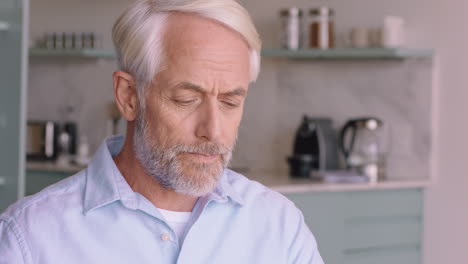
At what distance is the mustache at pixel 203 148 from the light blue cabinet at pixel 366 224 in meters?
2.37

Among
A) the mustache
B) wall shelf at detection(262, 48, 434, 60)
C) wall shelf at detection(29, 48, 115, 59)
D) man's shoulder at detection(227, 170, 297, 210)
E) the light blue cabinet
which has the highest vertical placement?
wall shelf at detection(29, 48, 115, 59)

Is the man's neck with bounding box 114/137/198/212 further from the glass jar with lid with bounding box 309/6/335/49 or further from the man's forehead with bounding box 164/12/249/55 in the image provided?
the glass jar with lid with bounding box 309/6/335/49

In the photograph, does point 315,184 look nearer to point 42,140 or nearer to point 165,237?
point 42,140

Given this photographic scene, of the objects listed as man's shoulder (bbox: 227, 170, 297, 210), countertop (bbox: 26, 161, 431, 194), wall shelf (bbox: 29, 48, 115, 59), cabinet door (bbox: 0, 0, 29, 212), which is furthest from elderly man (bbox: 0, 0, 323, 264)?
wall shelf (bbox: 29, 48, 115, 59)

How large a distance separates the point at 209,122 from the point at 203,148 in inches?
1.9

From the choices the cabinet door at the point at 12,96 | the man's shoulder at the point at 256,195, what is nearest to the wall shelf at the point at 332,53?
the cabinet door at the point at 12,96

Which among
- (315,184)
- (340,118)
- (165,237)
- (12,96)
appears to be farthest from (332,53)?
(165,237)

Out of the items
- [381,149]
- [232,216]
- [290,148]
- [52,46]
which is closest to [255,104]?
[290,148]

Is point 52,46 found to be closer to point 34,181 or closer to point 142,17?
point 34,181

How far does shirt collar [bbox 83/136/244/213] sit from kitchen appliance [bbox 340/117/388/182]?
2586 millimetres

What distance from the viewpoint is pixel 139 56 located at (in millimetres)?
1582

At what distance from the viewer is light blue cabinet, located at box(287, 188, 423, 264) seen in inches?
156

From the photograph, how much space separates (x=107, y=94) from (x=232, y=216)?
139 inches

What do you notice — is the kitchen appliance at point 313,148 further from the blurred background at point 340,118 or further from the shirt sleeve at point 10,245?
the shirt sleeve at point 10,245
